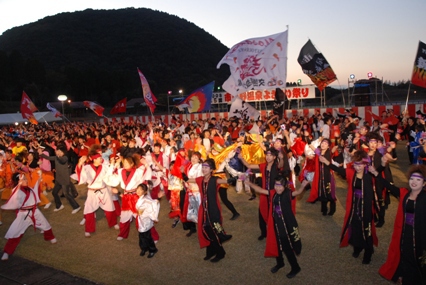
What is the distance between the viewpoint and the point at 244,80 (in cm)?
1138

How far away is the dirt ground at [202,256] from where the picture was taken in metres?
4.98

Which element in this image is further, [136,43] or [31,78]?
[136,43]

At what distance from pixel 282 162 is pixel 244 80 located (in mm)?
5252

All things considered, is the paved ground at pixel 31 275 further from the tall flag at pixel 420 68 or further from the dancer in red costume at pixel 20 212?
the tall flag at pixel 420 68

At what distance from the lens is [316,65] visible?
14758 millimetres

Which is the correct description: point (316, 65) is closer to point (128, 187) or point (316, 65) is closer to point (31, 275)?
point (128, 187)

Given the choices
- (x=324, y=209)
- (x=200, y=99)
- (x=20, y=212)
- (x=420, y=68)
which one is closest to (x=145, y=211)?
(x=20, y=212)

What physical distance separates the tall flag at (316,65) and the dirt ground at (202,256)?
7.75 metres

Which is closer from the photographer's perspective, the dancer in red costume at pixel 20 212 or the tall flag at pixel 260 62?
the dancer in red costume at pixel 20 212

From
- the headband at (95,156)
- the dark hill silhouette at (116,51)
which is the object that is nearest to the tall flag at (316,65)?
the headband at (95,156)

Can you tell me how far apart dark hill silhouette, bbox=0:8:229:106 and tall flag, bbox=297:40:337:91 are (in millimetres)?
58922

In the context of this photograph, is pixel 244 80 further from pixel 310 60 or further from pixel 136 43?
pixel 136 43

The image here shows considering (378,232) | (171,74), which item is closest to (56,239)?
(378,232)

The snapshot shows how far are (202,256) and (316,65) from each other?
1102 centimetres
